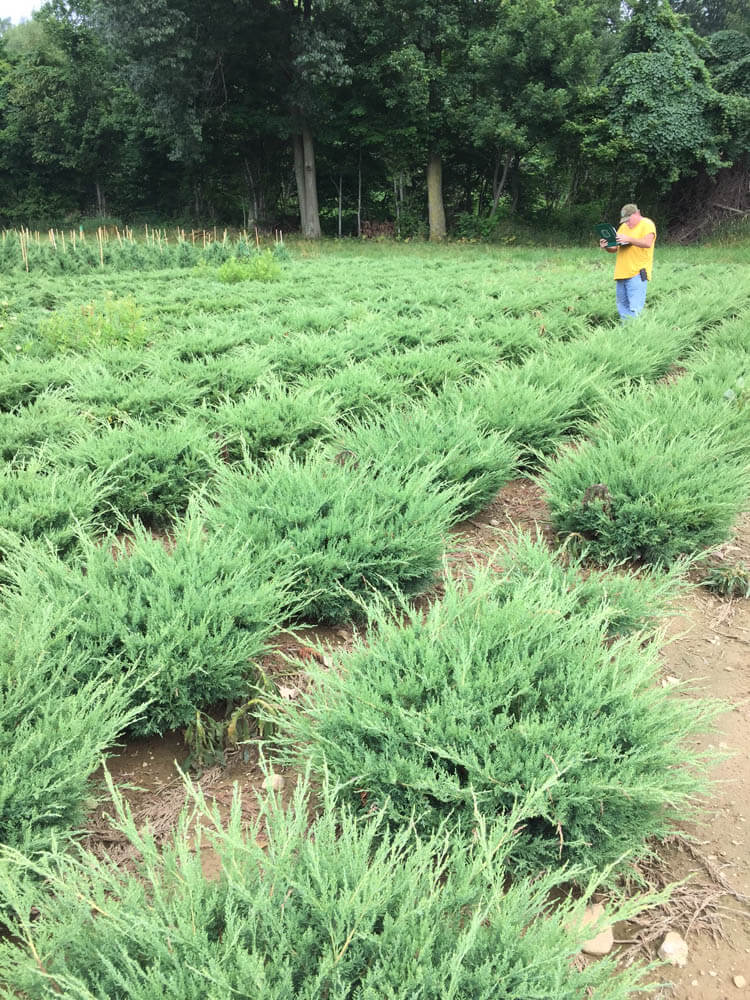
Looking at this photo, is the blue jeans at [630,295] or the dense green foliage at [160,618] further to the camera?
the blue jeans at [630,295]

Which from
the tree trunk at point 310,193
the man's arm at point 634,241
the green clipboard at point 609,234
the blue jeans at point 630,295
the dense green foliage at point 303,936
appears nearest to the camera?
the dense green foliage at point 303,936

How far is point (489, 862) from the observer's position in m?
1.22

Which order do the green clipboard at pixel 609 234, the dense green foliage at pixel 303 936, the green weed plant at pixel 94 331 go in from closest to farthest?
the dense green foliage at pixel 303 936
the green weed plant at pixel 94 331
the green clipboard at pixel 609 234

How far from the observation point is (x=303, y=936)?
1.15 metres

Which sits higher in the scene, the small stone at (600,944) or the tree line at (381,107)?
the tree line at (381,107)

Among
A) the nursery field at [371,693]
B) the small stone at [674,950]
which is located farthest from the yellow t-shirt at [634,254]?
the small stone at [674,950]

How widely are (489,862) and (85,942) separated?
770 millimetres

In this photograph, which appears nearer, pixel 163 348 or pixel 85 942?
pixel 85 942

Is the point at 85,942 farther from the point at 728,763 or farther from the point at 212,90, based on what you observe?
the point at 212,90

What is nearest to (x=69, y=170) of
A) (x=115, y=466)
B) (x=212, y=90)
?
(x=212, y=90)

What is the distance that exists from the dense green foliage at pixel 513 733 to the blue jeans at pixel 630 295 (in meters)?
6.30

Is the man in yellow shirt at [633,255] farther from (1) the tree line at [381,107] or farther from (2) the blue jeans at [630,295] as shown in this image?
(1) the tree line at [381,107]

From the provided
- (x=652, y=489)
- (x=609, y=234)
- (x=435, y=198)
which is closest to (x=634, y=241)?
(x=609, y=234)

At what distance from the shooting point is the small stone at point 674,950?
1.38m
